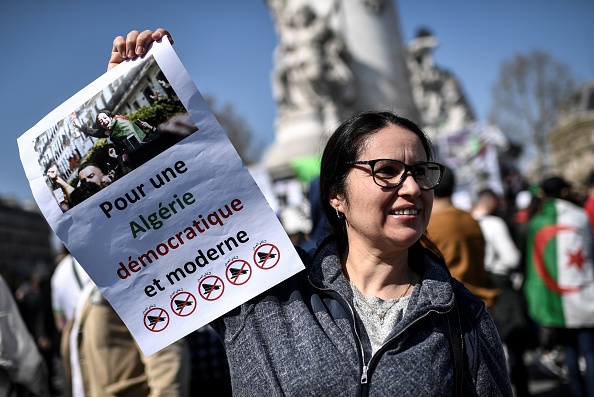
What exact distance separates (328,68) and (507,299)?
495 inches

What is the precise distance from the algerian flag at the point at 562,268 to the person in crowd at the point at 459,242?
1.08 meters

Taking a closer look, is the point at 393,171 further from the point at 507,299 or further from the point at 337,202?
the point at 507,299

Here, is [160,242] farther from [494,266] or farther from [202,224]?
[494,266]

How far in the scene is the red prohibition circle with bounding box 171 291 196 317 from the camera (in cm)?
193

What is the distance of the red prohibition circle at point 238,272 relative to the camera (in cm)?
193

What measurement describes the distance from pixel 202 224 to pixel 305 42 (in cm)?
1550

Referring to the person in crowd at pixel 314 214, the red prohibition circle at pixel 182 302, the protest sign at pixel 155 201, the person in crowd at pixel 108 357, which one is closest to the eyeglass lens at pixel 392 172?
the protest sign at pixel 155 201

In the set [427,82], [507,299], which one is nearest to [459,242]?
[507,299]

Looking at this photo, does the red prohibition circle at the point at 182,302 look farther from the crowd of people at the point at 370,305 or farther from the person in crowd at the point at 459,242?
the person in crowd at the point at 459,242

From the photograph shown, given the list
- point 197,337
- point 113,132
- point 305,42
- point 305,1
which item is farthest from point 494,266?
point 305,1

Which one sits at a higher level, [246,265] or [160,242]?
[160,242]

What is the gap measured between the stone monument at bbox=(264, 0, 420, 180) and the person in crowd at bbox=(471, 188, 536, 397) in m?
10.6

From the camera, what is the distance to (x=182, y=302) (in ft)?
6.35

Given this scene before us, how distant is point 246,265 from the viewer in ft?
6.37
